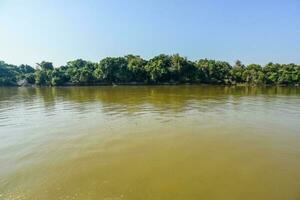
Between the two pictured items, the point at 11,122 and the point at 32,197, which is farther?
the point at 11,122

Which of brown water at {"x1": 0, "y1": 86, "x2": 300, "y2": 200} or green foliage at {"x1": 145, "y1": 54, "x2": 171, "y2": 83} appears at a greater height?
green foliage at {"x1": 145, "y1": 54, "x2": 171, "y2": 83}

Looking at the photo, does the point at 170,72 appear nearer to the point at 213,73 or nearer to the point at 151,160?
the point at 213,73

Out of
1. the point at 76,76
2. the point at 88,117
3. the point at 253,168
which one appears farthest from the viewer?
the point at 76,76

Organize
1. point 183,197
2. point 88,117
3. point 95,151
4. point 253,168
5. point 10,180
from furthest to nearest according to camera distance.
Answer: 1. point 88,117
2. point 95,151
3. point 253,168
4. point 10,180
5. point 183,197

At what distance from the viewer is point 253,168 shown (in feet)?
24.0

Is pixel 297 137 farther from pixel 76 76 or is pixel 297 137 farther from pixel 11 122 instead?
pixel 76 76

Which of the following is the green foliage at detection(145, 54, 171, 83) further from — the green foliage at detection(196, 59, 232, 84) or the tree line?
the green foliage at detection(196, 59, 232, 84)

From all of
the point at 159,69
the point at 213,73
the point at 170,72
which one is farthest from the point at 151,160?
the point at 213,73

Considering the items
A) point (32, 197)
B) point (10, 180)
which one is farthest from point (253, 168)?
point (10, 180)

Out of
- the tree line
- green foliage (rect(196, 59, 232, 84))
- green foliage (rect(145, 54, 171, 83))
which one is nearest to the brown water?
green foliage (rect(145, 54, 171, 83))

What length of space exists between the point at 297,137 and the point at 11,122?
14030mm

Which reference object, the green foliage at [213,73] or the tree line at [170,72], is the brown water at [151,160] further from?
the green foliage at [213,73]

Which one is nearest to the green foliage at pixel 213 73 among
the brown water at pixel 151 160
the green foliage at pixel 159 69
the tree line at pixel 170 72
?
the tree line at pixel 170 72

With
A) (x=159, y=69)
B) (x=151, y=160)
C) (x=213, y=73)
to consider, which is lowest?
(x=151, y=160)
